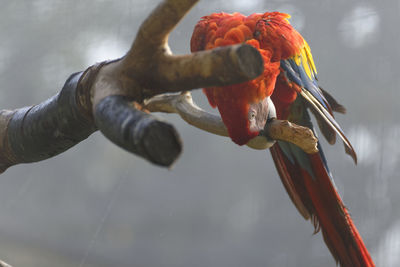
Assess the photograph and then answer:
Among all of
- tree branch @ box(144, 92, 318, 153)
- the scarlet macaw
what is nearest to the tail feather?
the scarlet macaw

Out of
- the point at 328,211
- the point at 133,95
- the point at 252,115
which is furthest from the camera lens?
the point at 328,211

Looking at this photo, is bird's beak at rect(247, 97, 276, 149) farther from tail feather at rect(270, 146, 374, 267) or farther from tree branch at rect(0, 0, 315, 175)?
tail feather at rect(270, 146, 374, 267)

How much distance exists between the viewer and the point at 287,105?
73cm

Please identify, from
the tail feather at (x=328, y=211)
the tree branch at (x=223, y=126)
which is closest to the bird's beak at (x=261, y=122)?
the tree branch at (x=223, y=126)

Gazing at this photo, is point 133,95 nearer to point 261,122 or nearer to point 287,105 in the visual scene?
point 261,122

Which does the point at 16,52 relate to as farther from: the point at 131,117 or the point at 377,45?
the point at 131,117

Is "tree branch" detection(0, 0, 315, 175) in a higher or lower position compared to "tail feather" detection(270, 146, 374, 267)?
higher

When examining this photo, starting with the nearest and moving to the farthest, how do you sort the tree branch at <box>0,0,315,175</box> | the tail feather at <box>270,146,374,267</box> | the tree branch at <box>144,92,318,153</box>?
the tree branch at <box>0,0,315,175</box> → the tree branch at <box>144,92,318,153</box> → the tail feather at <box>270,146,374,267</box>

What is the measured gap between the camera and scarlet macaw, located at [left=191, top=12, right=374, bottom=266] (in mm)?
564

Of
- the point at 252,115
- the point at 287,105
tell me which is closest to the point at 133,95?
the point at 252,115

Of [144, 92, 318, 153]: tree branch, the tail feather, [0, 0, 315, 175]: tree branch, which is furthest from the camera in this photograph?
the tail feather

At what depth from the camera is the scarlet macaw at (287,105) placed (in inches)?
22.2

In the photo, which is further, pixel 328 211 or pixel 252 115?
pixel 328 211

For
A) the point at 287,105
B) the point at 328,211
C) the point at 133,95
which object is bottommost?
the point at 328,211
